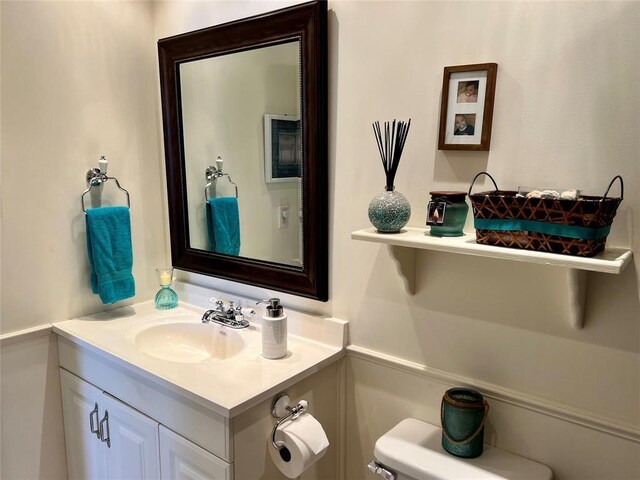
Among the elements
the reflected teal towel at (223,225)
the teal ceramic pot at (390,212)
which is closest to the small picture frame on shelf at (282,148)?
the reflected teal towel at (223,225)

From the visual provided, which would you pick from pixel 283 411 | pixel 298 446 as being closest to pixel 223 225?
pixel 283 411

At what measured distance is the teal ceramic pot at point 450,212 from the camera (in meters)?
1.15

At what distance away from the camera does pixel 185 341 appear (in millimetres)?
1792

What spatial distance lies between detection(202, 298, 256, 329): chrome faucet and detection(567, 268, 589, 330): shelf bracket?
1.01m

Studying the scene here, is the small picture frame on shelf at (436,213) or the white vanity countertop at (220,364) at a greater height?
the small picture frame on shelf at (436,213)

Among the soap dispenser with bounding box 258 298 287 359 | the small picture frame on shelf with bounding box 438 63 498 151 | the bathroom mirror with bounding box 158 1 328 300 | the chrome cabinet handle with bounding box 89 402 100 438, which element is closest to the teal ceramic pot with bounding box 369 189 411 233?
the small picture frame on shelf with bounding box 438 63 498 151

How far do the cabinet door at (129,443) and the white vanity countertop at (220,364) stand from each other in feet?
0.56

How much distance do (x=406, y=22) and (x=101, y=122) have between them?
118 cm

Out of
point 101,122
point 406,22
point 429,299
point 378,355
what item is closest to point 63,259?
point 101,122

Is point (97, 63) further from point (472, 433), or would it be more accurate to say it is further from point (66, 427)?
point (472, 433)

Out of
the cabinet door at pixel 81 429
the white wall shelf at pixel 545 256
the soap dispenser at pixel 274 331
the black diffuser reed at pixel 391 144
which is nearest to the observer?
the white wall shelf at pixel 545 256

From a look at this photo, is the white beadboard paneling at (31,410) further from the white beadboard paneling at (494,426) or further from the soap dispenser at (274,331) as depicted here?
the white beadboard paneling at (494,426)

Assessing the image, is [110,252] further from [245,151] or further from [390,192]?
[390,192]

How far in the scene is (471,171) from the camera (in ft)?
4.02
